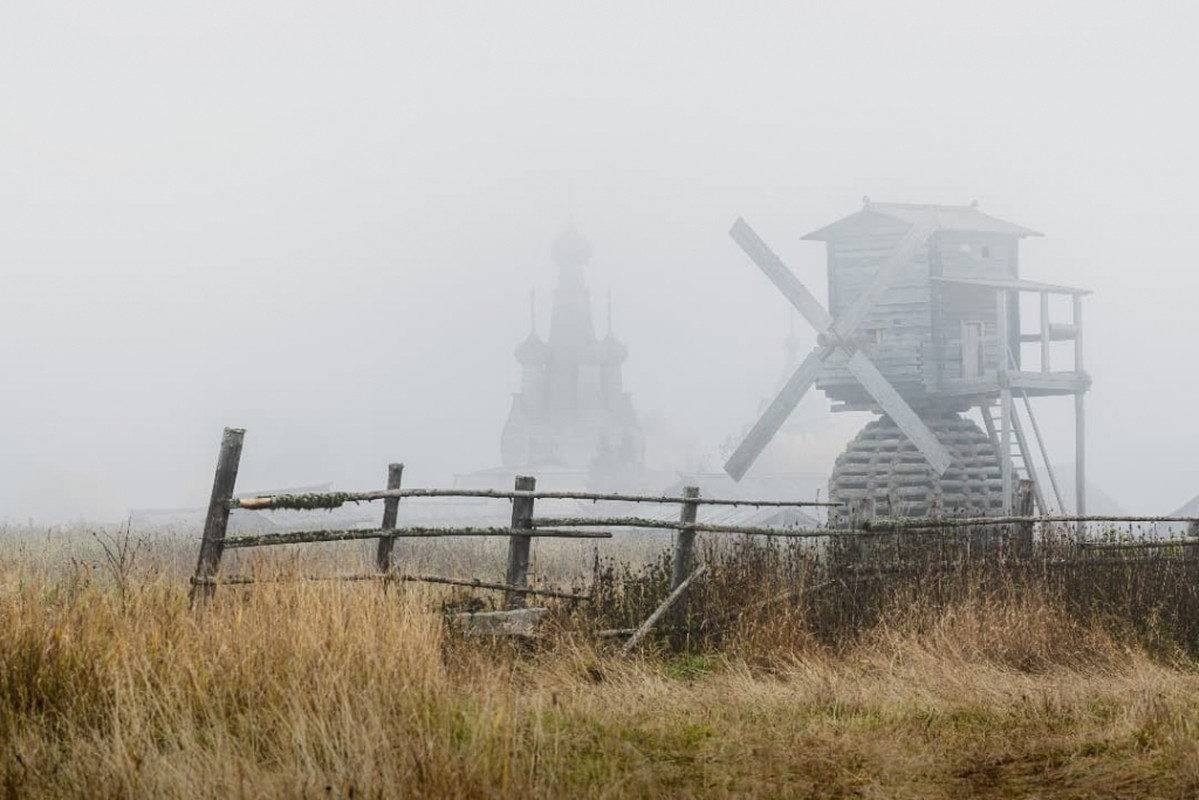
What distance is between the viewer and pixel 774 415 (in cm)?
2641

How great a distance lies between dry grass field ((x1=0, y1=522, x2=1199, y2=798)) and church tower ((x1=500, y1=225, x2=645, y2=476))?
6862cm

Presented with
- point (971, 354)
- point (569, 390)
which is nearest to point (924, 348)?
point (971, 354)

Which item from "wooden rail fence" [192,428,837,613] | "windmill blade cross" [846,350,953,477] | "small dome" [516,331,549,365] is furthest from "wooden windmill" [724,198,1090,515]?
"small dome" [516,331,549,365]

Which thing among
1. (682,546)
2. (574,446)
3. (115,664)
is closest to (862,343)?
(682,546)

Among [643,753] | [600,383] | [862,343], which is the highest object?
[600,383]

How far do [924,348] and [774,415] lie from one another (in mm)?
3448

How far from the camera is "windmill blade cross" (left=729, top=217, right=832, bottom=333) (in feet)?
81.8

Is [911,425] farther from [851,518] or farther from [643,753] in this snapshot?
[643,753]

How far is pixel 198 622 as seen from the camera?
6.91m

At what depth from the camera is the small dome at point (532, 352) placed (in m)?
82.6

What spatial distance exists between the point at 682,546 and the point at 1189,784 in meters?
5.11

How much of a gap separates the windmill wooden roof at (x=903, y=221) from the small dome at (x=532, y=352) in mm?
57094

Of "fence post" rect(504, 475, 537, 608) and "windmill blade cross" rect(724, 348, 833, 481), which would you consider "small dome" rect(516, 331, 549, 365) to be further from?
"fence post" rect(504, 475, 537, 608)

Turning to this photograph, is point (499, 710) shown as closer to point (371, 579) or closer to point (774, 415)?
point (371, 579)
